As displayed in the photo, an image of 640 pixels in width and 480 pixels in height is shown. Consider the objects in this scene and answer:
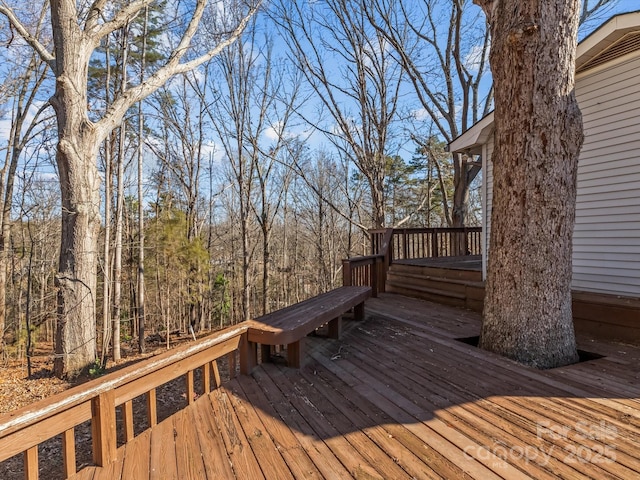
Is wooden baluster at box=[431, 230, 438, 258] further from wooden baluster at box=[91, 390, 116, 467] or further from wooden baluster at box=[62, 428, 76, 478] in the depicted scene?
wooden baluster at box=[62, 428, 76, 478]

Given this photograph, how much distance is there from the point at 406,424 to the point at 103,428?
1.71 m

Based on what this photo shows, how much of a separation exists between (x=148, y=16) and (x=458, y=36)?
917 centimetres

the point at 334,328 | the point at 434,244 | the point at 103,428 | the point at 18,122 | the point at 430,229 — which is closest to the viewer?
the point at 103,428

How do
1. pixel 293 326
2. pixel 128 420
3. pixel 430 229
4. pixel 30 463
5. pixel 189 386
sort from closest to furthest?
pixel 30 463, pixel 128 420, pixel 189 386, pixel 293 326, pixel 430 229

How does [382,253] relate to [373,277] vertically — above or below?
above

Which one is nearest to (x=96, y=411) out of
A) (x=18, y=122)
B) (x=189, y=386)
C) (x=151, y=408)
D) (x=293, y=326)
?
(x=151, y=408)

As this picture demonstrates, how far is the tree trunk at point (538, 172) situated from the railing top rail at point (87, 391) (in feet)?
9.06

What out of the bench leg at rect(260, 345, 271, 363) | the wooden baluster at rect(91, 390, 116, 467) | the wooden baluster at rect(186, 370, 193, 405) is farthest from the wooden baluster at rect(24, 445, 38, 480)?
the bench leg at rect(260, 345, 271, 363)

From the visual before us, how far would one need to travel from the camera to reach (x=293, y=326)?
2826 mm

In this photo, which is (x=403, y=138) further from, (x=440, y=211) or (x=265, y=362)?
(x=265, y=362)

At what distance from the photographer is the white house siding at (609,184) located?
3.90 m

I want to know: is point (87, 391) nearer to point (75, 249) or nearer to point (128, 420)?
point (128, 420)

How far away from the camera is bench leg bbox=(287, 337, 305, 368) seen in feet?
9.90

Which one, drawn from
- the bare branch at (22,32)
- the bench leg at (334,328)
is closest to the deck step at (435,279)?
the bench leg at (334,328)
